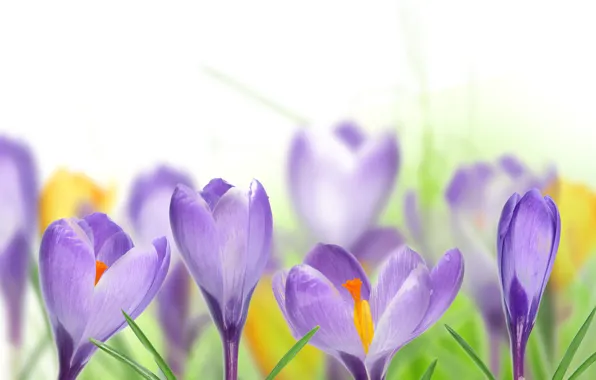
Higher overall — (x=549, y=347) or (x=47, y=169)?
(x=47, y=169)

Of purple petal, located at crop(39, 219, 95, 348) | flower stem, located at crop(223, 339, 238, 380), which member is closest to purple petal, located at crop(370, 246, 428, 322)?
flower stem, located at crop(223, 339, 238, 380)

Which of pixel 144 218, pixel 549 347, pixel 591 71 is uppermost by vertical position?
pixel 591 71

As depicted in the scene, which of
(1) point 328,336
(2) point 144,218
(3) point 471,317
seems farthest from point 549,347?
(2) point 144,218

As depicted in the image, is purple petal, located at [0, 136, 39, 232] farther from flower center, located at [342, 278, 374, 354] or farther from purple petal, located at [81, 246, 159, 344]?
flower center, located at [342, 278, 374, 354]

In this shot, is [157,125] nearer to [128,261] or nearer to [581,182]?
[128,261]

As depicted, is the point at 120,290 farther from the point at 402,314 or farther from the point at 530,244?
the point at 530,244

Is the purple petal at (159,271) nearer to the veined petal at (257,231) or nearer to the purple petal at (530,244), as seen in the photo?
the veined petal at (257,231)
